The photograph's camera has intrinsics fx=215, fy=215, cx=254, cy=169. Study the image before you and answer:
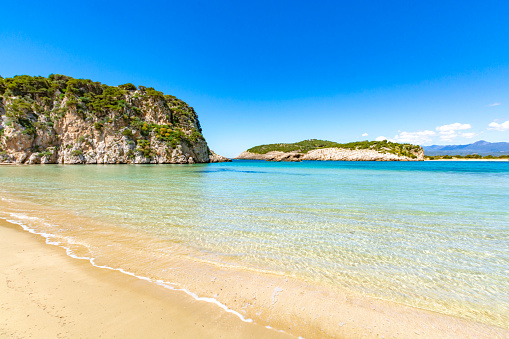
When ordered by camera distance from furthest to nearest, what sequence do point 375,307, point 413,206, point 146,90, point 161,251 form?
point 146,90, point 413,206, point 161,251, point 375,307

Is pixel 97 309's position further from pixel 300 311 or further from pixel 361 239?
pixel 361 239

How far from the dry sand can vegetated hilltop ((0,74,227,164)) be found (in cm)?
5919

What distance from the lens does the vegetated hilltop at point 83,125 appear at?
4731 centimetres

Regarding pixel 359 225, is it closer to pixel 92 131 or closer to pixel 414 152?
pixel 92 131

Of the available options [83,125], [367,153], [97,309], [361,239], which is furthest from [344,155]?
[97,309]

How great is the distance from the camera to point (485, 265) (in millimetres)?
4715

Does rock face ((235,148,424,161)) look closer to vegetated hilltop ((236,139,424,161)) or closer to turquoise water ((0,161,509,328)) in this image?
vegetated hilltop ((236,139,424,161))

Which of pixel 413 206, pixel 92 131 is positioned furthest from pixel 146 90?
pixel 413 206

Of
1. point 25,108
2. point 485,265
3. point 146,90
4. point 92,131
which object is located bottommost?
point 485,265

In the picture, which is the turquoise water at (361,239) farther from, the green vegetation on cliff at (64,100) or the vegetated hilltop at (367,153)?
the vegetated hilltop at (367,153)

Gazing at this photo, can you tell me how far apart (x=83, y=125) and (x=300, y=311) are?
222 feet

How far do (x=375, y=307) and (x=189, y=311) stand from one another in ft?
9.18

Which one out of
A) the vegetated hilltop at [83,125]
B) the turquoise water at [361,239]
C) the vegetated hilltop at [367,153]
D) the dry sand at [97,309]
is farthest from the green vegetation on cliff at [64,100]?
the vegetated hilltop at [367,153]

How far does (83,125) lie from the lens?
5356cm
